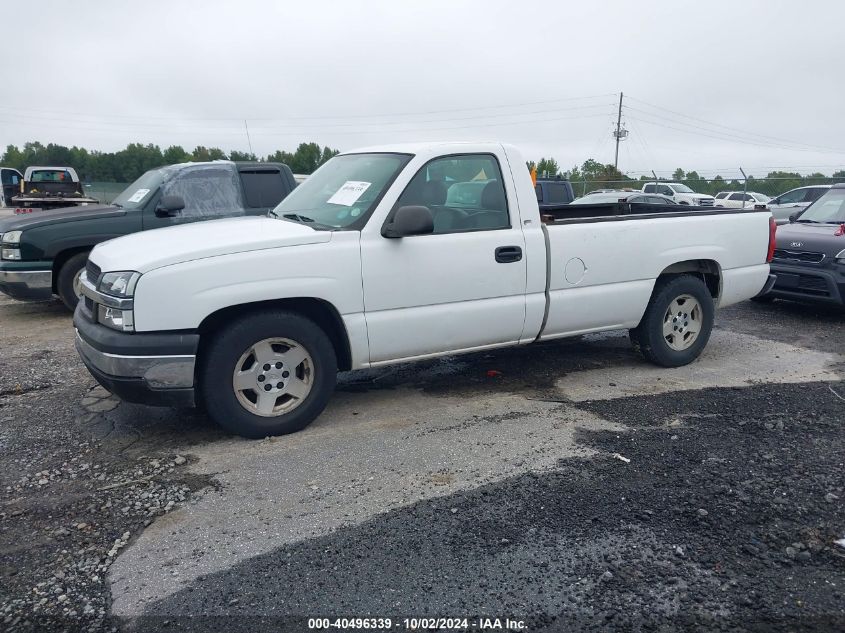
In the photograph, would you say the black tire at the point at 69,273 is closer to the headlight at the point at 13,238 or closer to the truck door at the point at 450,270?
the headlight at the point at 13,238

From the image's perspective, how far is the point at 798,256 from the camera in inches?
336

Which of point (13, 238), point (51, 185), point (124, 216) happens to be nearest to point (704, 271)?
point (124, 216)

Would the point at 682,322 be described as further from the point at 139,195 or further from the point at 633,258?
the point at 139,195

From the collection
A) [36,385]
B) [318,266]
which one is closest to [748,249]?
[318,266]

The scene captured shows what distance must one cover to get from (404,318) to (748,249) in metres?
3.68

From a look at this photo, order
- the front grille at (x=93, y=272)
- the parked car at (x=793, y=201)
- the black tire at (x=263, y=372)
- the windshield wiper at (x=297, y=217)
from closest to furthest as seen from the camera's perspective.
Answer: the black tire at (x=263, y=372) < the front grille at (x=93, y=272) < the windshield wiper at (x=297, y=217) < the parked car at (x=793, y=201)

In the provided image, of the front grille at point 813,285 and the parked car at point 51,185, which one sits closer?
the front grille at point 813,285

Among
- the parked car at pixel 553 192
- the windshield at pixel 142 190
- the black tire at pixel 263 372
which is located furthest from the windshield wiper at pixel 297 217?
the parked car at pixel 553 192

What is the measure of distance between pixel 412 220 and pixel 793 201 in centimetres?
1930

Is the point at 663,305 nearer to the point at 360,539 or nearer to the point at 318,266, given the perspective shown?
the point at 318,266

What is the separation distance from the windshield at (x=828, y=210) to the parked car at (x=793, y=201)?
30.9ft

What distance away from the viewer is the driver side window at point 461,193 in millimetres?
4832

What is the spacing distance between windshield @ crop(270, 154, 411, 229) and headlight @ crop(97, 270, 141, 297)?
1.27 meters

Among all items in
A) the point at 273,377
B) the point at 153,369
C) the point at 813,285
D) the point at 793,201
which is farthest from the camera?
the point at 793,201
